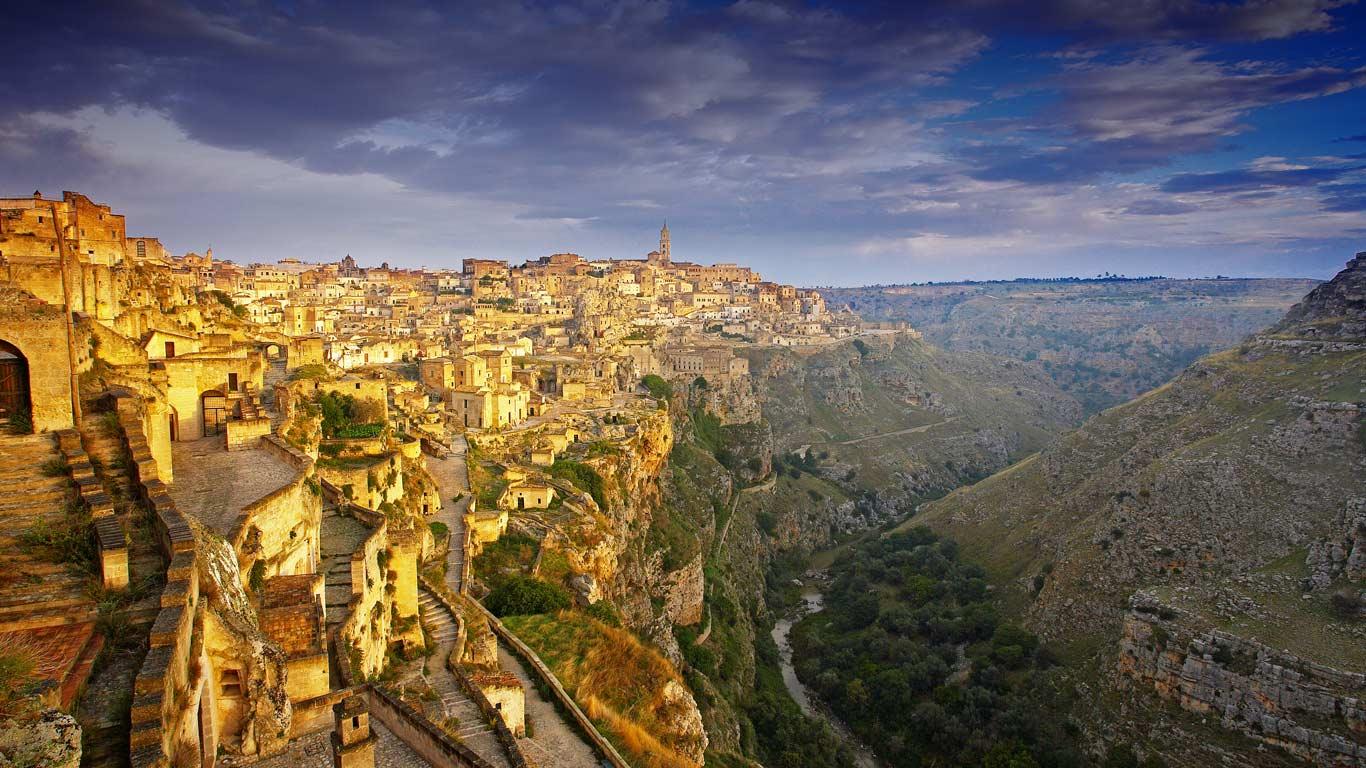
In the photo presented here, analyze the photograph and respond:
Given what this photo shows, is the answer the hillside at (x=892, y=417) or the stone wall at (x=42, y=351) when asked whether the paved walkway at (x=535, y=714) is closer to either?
the stone wall at (x=42, y=351)

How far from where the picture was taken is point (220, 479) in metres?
16.0

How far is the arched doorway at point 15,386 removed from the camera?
524 inches

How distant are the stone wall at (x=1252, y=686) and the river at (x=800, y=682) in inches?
563

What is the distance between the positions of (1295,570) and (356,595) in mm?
44139

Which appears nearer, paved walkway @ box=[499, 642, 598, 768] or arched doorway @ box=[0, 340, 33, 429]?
arched doorway @ box=[0, 340, 33, 429]

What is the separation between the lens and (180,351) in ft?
81.6

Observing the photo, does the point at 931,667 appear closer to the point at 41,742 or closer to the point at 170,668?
the point at 170,668

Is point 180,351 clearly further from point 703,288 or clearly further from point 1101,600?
point 703,288

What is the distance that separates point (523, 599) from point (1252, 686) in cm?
3104

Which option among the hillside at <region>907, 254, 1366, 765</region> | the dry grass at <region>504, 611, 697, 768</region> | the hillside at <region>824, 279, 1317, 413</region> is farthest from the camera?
the hillside at <region>824, 279, 1317, 413</region>

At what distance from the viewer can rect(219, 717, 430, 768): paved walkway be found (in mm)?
9579

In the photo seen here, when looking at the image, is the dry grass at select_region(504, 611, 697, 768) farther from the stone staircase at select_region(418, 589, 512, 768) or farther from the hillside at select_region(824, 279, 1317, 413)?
the hillside at select_region(824, 279, 1317, 413)

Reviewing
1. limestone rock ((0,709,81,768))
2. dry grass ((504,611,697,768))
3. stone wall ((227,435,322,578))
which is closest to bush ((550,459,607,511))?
dry grass ((504,611,697,768))

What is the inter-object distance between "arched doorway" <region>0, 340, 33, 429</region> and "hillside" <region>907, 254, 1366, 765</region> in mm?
41073
